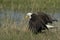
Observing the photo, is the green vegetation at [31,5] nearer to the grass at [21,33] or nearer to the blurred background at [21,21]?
the blurred background at [21,21]

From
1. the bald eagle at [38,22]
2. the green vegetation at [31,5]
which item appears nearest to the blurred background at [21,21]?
the green vegetation at [31,5]

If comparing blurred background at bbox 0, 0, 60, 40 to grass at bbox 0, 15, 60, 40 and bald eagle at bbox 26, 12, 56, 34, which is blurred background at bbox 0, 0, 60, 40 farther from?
bald eagle at bbox 26, 12, 56, 34

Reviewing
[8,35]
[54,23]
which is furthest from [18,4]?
[8,35]

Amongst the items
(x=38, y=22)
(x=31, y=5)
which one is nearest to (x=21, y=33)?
(x=38, y=22)

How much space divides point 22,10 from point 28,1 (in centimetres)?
136

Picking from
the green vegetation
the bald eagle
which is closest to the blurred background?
the green vegetation

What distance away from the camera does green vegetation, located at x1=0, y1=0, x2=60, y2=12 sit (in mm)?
13297

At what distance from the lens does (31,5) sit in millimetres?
13617

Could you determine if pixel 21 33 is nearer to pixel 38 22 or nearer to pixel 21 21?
pixel 38 22

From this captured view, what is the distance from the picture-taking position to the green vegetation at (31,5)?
1330 cm

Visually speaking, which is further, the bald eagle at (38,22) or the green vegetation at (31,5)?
the green vegetation at (31,5)

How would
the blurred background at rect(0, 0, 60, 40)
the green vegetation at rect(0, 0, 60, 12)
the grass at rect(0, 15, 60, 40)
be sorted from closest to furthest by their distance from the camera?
the grass at rect(0, 15, 60, 40) → the blurred background at rect(0, 0, 60, 40) → the green vegetation at rect(0, 0, 60, 12)

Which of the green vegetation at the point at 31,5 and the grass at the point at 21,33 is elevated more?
the green vegetation at the point at 31,5

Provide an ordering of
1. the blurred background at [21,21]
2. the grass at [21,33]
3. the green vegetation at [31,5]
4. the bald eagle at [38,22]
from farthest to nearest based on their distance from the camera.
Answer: the green vegetation at [31,5]
the bald eagle at [38,22]
the blurred background at [21,21]
the grass at [21,33]
